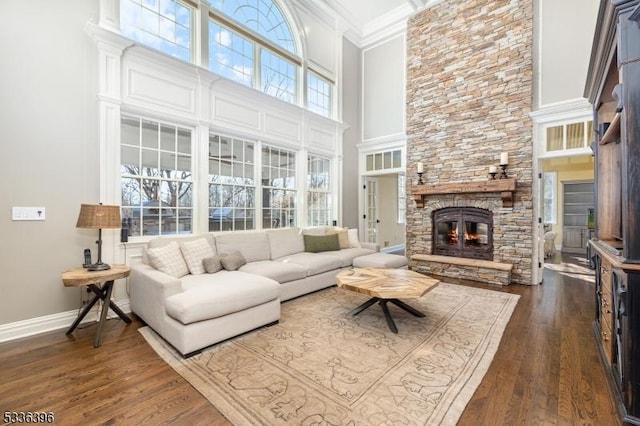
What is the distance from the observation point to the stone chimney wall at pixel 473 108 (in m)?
4.76

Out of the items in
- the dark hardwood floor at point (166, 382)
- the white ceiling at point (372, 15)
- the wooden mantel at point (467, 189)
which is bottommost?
the dark hardwood floor at point (166, 382)

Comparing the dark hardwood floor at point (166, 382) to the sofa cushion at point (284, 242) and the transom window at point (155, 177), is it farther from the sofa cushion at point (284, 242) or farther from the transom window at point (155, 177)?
the sofa cushion at point (284, 242)

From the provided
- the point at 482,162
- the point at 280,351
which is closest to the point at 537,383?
the point at 280,351

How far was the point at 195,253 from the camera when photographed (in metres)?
3.39

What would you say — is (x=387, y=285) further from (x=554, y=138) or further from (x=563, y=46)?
(x=563, y=46)

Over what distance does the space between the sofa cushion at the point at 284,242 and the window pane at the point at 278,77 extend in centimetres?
250

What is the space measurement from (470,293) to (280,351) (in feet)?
10.1

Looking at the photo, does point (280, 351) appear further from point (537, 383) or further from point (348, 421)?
point (537, 383)

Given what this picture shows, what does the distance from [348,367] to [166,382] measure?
1.32 meters

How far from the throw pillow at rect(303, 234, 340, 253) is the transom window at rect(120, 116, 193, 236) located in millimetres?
1907

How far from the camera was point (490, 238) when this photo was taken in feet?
16.8

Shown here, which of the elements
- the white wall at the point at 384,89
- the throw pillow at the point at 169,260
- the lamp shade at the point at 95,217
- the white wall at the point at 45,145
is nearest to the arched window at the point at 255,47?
the white wall at the point at 45,145

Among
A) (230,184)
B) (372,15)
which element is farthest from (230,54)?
(372,15)

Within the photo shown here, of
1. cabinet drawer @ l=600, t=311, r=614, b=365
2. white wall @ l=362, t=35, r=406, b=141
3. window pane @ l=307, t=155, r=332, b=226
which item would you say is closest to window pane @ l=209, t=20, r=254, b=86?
window pane @ l=307, t=155, r=332, b=226
